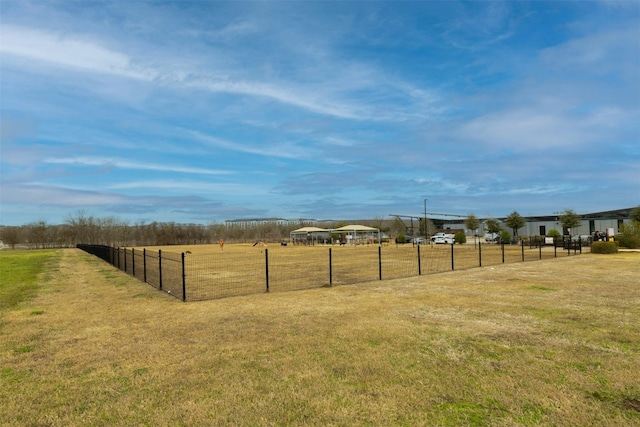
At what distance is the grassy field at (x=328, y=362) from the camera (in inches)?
158

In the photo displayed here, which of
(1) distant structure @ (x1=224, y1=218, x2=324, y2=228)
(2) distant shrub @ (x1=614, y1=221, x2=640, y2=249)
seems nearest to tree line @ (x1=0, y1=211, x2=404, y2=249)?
(1) distant structure @ (x1=224, y1=218, x2=324, y2=228)

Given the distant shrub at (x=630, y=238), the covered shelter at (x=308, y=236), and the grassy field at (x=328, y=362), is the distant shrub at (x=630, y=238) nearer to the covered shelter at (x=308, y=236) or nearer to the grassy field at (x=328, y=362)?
the grassy field at (x=328, y=362)

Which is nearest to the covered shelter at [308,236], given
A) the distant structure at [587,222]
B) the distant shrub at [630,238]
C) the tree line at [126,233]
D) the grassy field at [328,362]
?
the tree line at [126,233]

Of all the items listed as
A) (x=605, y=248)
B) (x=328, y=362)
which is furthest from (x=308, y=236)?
(x=328, y=362)

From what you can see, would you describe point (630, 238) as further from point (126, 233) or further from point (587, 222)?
point (126, 233)

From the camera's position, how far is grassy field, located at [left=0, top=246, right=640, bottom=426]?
158 inches

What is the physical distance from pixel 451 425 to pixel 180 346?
428 cm

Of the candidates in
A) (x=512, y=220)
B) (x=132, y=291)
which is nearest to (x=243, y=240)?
(x=512, y=220)

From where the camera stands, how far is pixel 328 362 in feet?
18.0

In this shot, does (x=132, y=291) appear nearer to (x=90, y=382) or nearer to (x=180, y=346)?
(x=180, y=346)

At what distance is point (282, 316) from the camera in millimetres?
8531

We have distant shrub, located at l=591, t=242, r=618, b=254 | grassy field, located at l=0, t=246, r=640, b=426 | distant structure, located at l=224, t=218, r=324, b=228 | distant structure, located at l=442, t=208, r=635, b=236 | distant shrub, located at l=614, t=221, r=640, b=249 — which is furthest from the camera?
distant structure, located at l=224, t=218, r=324, b=228

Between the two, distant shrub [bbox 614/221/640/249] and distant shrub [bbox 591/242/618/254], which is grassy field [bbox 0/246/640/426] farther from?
distant shrub [bbox 614/221/640/249]

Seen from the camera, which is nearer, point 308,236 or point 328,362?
point 328,362
